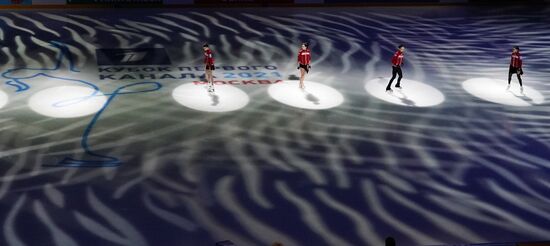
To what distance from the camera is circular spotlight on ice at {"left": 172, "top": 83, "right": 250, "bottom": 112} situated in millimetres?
19281

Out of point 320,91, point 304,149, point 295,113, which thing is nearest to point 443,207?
point 304,149

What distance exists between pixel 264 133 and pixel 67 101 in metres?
5.62

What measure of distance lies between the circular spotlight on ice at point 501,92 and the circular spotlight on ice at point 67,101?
10911mm

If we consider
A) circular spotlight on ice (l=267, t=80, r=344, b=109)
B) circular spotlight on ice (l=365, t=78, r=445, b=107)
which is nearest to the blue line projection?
circular spotlight on ice (l=267, t=80, r=344, b=109)

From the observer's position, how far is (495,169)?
16141 mm

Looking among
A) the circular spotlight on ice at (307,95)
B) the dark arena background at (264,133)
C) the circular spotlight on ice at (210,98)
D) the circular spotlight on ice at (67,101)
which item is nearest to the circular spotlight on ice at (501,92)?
the dark arena background at (264,133)

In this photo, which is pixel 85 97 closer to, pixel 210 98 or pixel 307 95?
pixel 210 98

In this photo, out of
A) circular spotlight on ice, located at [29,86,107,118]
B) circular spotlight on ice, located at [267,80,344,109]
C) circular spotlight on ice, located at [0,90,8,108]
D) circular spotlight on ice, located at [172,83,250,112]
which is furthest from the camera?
circular spotlight on ice, located at [267,80,344,109]

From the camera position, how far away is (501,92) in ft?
70.4

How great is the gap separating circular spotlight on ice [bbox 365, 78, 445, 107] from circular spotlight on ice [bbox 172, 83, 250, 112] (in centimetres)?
395

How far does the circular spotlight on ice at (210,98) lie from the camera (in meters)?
19.3

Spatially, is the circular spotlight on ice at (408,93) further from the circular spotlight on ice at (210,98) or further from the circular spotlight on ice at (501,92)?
the circular spotlight on ice at (210,98)

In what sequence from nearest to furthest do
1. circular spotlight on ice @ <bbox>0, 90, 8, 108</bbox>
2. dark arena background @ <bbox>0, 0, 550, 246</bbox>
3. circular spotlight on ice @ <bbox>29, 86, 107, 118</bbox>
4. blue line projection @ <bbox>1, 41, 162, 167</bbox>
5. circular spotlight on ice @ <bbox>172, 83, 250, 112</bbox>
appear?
dark arena background @ <bbox>0, 0, 550, 246</bbox>
blue line projection @ <bbox>1, 41, 162, 167</bbox>
circular spotlight on ice @ <bbox>29, 86, 107, 118</bbox>
circular spotlight on ice @ <bbox>0, 90, 8, 108</bbox>
circular spotlight on ice @ <bbox>172, 83, 250, 112</bbox>

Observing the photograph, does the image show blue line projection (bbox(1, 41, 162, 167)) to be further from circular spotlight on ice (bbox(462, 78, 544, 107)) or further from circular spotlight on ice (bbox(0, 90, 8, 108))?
circular spotlight on ice (bbox(462, 78, 544, 107))
